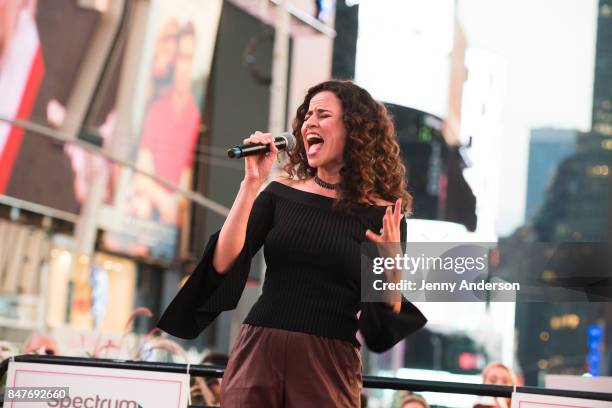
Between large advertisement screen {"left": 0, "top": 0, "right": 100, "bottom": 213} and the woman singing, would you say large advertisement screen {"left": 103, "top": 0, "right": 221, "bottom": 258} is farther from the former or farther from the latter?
the woman singing

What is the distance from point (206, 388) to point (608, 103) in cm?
382

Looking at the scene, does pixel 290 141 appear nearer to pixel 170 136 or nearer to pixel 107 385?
pixel 107 385

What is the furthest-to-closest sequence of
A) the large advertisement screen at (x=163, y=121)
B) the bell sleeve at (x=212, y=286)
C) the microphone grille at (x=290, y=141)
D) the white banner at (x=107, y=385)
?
the large advertisement screen at (x=163, y=121) → the white banner at (x=107, y=385) → the microphone grille at (x=290, y=141) → the bell sleeve at (x=212, y=286)

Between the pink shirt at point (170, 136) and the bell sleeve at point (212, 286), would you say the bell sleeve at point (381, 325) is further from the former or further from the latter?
the pink shirt at point (170, 136)

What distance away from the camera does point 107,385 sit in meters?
3.78

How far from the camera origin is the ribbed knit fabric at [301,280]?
9.69 ft

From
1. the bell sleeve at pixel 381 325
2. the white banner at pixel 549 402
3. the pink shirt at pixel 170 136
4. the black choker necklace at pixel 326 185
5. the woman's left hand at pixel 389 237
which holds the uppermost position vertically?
the pink shirt at pixel 170 136

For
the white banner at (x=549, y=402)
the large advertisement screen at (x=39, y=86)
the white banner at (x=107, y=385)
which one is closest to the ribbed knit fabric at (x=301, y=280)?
the white banner at (x=107, y=385)

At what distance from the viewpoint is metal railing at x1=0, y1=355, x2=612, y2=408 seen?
348cm

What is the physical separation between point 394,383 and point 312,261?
92 cm

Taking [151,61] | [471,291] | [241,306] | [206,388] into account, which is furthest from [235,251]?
[151,61]

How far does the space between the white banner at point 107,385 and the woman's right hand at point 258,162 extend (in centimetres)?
103

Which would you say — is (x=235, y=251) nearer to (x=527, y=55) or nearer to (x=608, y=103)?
(x=608, y=103)

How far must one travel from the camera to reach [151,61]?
15.9 meters
